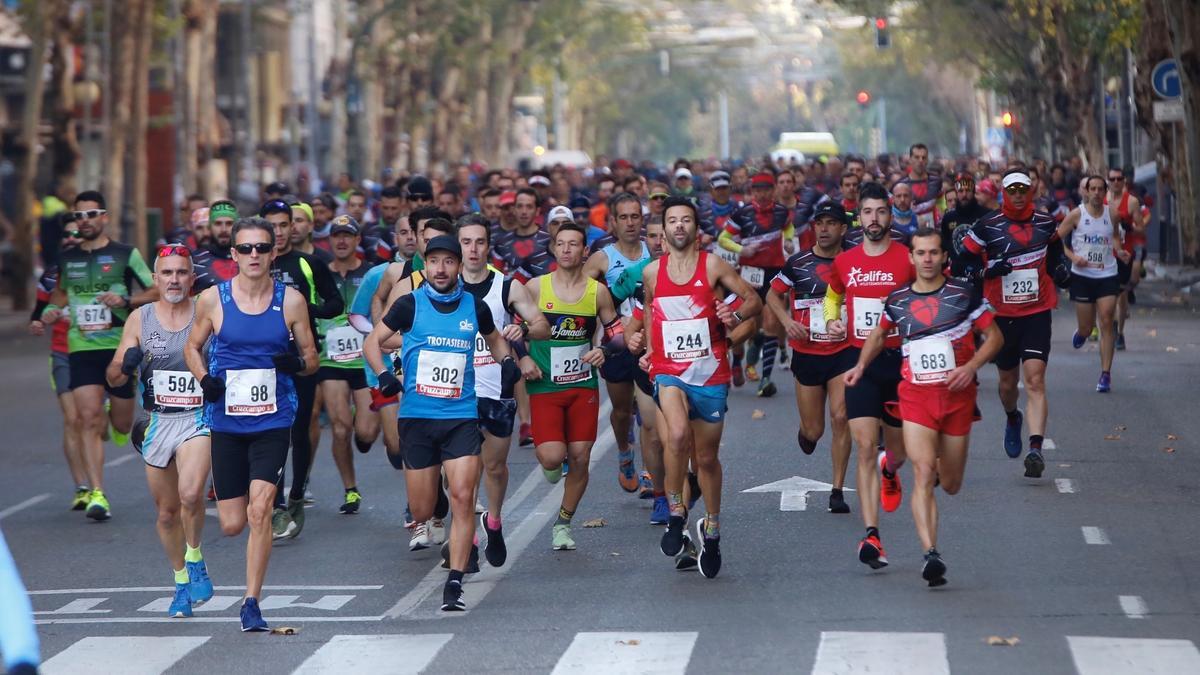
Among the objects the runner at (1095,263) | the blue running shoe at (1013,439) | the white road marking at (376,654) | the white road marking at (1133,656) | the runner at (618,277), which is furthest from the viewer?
the runner at (1095,263)

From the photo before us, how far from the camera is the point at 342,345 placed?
1338cm

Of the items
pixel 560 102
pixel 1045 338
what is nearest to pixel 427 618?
pixel 1045 338

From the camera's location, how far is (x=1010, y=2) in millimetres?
47844

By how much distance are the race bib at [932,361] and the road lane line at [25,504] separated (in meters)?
6.35

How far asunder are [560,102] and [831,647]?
99611mm

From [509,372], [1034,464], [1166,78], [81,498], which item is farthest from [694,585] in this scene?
[1166,78]

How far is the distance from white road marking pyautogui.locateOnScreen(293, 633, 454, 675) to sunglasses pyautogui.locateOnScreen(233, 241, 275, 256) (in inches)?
67.9

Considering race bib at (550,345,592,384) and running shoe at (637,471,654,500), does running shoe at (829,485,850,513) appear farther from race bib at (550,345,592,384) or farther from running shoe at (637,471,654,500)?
race bib at (550,345,592,384)

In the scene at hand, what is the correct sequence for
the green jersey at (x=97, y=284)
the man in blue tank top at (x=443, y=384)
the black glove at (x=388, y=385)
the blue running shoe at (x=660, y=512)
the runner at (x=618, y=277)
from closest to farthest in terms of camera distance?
the black glove at (x=388, y=385) < the man in blue tank top at (x=443, y=384) < the blue running shoe at (x=660, y=512) < the runner at (x=618, y=277) < the green jersey at (x=97, y=284)

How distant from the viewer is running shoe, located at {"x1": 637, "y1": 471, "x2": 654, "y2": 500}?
13.4m

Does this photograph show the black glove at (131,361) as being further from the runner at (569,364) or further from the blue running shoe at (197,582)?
the runner at (569,364)

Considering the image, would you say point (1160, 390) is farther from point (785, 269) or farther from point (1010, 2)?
point (1010, 2)

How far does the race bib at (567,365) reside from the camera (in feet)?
37.7

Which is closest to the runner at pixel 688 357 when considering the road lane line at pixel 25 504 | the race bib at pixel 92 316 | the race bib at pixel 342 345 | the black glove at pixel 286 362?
the black glove at pixel 286 362
